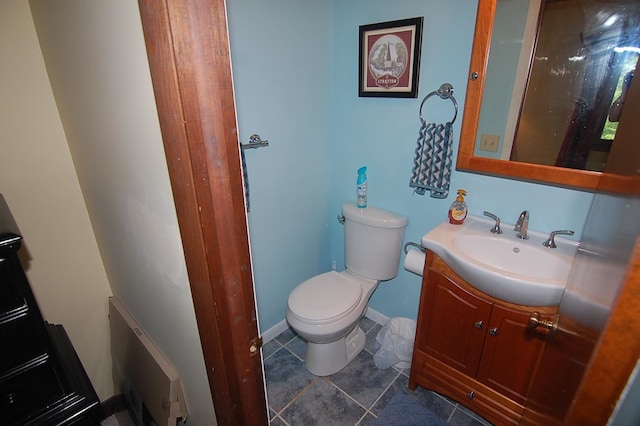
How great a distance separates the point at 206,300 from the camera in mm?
692

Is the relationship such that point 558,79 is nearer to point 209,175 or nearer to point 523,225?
point 523,225

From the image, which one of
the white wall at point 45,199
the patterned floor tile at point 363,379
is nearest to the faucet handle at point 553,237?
the patterned floor tile at point 363,379

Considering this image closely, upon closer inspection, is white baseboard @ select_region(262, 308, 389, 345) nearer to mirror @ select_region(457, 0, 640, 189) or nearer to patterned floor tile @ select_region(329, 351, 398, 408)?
patterned floor tile @ select_region(329, 351, 398, 408)

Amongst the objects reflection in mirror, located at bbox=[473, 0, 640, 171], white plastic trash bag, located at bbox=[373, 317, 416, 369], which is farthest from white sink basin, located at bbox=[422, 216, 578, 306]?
white plastic trash bag, located at bbox=[373, 317, 416, 369]

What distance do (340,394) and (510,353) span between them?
0.89 metres

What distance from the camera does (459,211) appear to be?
1.44 meters

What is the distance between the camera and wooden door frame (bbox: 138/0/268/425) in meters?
0.50

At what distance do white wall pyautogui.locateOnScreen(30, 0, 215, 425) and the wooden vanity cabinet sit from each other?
1.00 m

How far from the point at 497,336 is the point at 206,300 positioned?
1.16 m

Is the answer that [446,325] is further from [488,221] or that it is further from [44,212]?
[44,212]

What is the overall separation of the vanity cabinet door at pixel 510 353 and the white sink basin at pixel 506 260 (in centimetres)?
10

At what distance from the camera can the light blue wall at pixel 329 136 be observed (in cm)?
137

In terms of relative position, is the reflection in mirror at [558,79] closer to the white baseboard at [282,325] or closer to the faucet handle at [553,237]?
the faucet handle at [553,237]

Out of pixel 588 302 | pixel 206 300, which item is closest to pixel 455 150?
pixel 588 302
